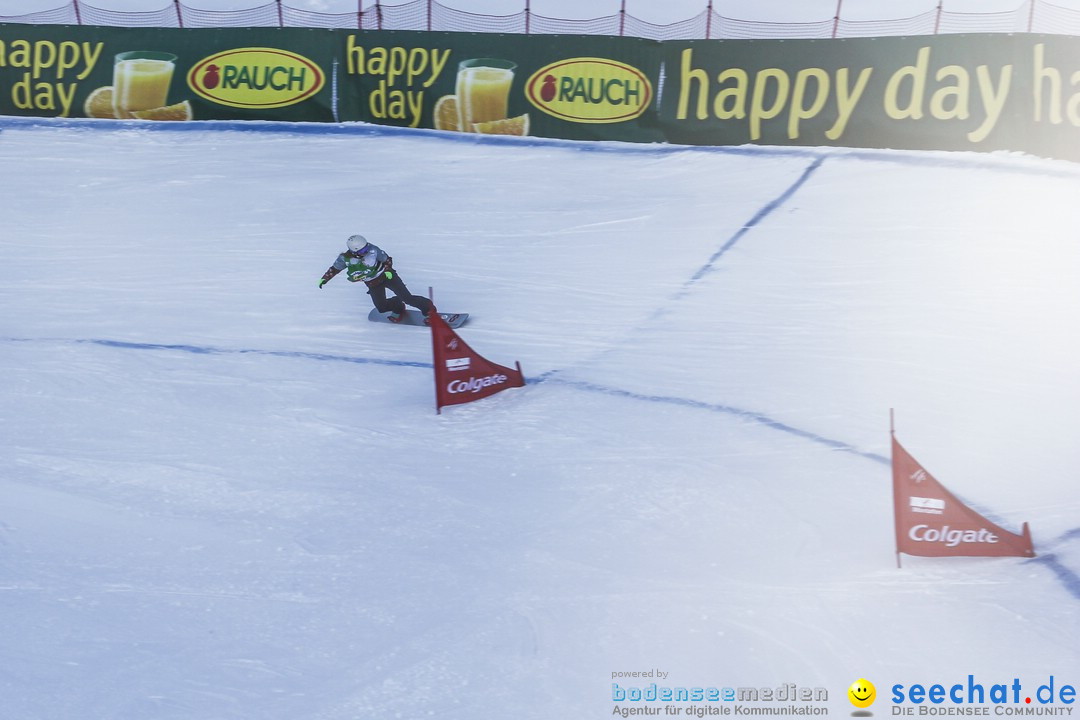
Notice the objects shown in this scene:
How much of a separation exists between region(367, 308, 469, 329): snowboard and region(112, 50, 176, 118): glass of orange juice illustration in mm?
7744

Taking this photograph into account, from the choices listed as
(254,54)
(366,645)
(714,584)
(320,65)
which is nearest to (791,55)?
(320,65)

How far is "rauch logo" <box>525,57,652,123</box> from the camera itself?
1476cm

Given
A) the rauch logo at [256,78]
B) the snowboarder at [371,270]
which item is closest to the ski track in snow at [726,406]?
the snowboarder at [371,270]

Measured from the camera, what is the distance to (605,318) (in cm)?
999

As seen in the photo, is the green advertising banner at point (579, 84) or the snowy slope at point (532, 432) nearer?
the snowy slope at point (532, 432)

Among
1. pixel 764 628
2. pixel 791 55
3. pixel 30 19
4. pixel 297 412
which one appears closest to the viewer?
pixel 764 628

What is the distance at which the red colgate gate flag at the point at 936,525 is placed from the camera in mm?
5566

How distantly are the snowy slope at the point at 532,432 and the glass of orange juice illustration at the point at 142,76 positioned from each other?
2.12 m

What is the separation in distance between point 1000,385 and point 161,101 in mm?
12759

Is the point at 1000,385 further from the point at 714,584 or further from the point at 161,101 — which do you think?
the point at 161,101

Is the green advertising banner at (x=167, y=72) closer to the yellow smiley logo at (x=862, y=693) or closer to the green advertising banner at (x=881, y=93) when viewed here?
the green advertising banner at (x=881, y=93)

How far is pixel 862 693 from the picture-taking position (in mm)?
4742

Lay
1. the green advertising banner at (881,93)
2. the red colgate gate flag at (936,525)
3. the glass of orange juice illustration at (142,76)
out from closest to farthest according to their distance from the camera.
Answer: the red colgate gate flag at (936,525)
the green advertising banner at (881,93)
the glass of orange juice illustration at (142,76)

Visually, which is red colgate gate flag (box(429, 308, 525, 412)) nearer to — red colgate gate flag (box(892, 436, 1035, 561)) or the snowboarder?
the snowboarder
